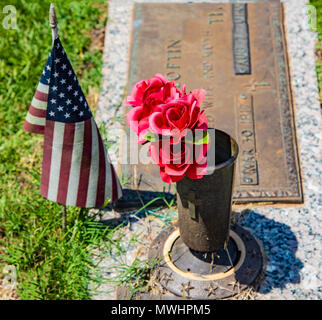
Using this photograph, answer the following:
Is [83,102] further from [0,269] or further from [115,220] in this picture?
[0,269]

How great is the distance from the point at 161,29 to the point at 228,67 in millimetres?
659

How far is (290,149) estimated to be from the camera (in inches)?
143

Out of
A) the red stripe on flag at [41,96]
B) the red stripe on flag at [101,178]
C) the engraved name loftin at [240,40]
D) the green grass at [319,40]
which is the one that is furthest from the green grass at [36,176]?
the green grass at [319,40]

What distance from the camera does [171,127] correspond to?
2.53 m

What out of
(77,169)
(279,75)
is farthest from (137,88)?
(279,75)

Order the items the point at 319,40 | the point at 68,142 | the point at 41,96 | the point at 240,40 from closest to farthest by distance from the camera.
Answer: the point at 68,142 → the point at 41,96 → the point at 240,40 → the point at 319,40

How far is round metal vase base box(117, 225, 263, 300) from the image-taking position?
303 cm

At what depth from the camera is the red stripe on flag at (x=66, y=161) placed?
3037 mm

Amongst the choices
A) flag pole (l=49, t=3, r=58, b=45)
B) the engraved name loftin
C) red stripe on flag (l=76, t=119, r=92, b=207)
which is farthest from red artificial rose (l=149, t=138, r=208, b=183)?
the engraved name loftin

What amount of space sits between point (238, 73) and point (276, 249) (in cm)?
137

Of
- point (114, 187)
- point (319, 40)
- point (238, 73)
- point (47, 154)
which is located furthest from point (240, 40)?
point (47, 154)

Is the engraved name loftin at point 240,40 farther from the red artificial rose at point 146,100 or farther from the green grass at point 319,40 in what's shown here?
the red artificial rose at point 146,100

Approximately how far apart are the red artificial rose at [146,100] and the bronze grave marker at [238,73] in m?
0.97

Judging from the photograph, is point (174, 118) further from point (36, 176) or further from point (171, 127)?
point (36, 176)
